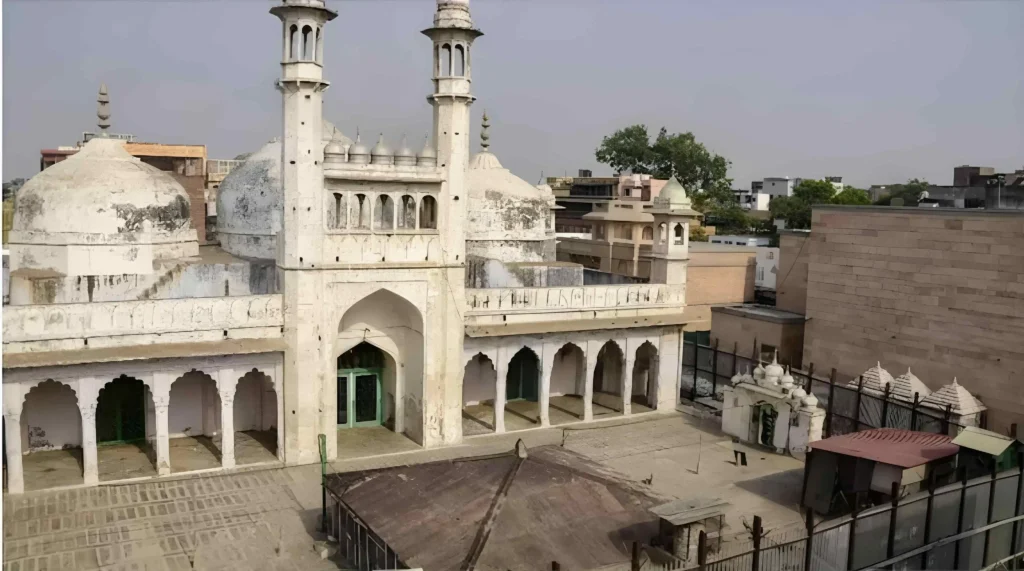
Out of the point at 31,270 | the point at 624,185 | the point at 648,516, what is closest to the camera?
the point at 648,516

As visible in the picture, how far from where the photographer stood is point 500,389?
18234 millimetres

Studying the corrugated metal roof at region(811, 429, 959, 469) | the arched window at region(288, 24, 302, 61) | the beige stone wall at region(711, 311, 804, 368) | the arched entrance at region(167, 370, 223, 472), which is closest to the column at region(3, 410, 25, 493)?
the arched entrance at region(167, 370, 223, 472)

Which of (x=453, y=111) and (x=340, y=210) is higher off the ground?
(x=453, y=111)

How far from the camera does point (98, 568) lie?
38.4 ft

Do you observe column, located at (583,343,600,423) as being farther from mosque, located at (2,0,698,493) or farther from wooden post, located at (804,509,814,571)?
wooden post, located at (804,509,814,571)

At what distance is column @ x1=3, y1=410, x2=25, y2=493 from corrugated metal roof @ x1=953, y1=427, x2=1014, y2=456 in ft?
48.9

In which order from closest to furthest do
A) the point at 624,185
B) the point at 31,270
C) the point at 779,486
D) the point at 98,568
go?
1. the point at 98,568
2. the point at 779,486
3. the point at 31,270
4. the point at 624,185

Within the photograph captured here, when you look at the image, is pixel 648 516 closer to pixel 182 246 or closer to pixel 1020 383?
pixel 1020 383

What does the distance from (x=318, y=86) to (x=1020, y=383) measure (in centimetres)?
1462

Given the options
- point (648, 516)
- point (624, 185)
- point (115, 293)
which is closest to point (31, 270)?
point (115, 293)

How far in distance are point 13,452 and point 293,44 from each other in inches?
330

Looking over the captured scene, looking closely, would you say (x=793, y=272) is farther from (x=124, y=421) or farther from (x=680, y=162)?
(x=680, y=162)

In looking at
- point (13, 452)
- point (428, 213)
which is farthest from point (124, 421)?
point (428, 213)

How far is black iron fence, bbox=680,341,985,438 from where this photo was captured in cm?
1673
